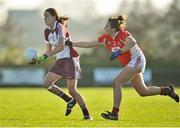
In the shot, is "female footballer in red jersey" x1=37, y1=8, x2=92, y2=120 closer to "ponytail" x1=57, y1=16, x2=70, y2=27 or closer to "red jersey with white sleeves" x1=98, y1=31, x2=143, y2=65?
"ponytail" x1=57, y1=16, x2=70, y2=27

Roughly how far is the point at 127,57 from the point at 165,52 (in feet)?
194

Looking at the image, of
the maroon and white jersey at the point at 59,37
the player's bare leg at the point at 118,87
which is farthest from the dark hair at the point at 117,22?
the maroon and white jersey at the point at 59,37

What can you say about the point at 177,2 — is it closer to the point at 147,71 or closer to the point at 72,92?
the point at 147,71

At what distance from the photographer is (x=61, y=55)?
15.9 m

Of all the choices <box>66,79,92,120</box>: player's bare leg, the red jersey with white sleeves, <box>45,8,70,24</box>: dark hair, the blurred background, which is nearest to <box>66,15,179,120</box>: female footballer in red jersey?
the red jersey with white sleeves

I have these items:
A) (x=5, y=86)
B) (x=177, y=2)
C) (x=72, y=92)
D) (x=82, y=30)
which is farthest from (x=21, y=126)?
(x=82, y=30)

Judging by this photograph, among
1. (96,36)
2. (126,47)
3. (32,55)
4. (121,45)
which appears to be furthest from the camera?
(96,36)

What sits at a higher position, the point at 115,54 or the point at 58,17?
the point at 58,17

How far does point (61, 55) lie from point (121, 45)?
1.42 metres

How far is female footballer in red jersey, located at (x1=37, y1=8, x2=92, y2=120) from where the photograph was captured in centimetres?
1539

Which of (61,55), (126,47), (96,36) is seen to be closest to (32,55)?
(61,55)

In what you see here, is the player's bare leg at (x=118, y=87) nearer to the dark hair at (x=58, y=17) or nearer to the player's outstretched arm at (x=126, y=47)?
the player's outstretched arm at (x=126, y=47)

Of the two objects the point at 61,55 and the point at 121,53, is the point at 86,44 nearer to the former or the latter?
the point at 61,55

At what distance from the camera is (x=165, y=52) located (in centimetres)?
→ 7406
